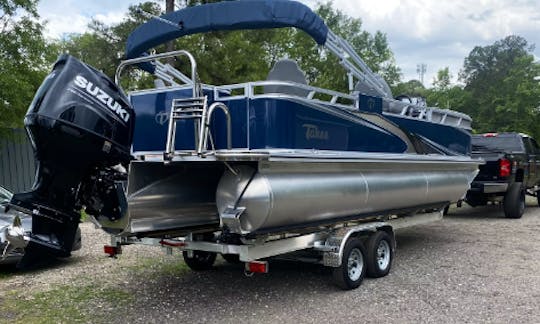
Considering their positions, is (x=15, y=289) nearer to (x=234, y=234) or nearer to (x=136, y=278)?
(x=136, y=278)

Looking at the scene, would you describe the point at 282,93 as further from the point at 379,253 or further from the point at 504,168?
the point at 504,168

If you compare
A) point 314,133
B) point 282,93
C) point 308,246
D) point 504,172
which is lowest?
point 308,246

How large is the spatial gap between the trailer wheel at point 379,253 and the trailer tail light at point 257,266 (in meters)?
1.86

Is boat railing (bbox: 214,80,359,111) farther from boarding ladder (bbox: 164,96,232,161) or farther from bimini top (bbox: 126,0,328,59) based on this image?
bimini top (bbox: 126,0,328,59)

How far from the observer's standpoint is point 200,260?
6977 millimetres

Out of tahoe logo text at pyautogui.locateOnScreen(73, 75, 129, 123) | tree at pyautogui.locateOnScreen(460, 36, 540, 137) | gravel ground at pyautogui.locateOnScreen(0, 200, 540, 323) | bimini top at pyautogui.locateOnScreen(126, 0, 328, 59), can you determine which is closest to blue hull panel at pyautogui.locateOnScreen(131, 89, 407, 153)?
bimini top at pyautogui.locateOnScreen(126, 0, 328, 59)

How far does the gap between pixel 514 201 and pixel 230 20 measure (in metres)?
8.85

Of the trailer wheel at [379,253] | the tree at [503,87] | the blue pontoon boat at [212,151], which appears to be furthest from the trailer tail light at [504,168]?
the tree at [503,87]

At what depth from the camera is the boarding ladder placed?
16.0ft

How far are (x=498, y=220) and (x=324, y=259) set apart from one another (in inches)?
303

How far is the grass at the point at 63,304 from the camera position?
5207mm

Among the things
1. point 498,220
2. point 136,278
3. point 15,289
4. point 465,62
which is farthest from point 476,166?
point 465,62

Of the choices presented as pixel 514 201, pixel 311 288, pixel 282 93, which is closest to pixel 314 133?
pixel 282 93

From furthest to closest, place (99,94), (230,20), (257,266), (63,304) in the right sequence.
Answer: (230,20)
(63,304)
(257,266)
(99,94)
